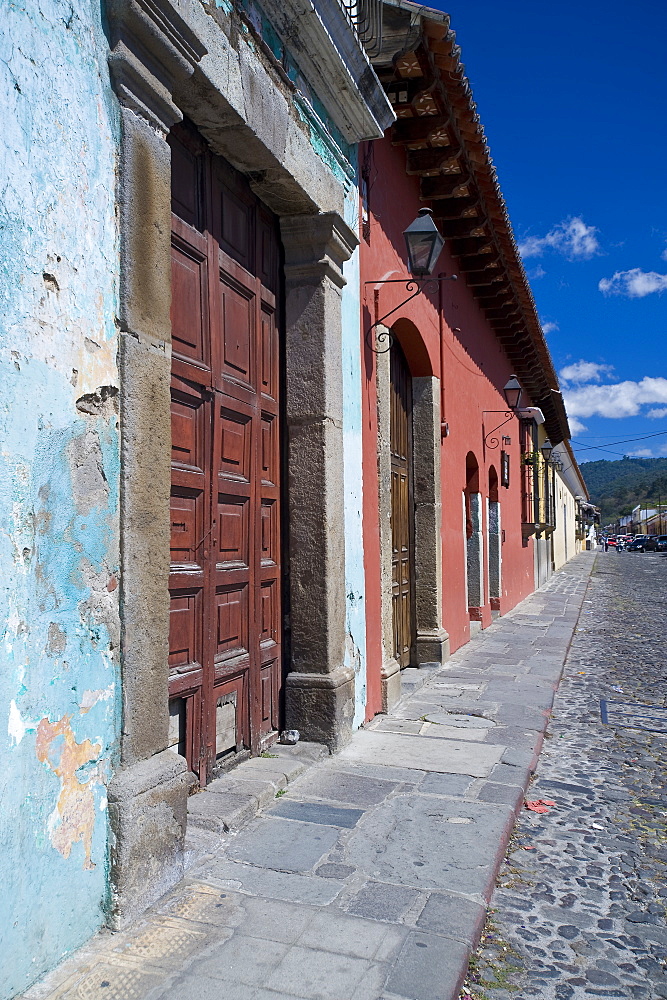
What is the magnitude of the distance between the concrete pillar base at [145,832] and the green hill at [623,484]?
340ft

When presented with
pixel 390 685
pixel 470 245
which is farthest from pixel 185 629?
pixel 470 245

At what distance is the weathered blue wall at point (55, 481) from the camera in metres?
1.86

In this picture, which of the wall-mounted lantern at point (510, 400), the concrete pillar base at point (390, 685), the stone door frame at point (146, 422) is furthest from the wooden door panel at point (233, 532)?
the wall-mounted lantern at point (510, 400)

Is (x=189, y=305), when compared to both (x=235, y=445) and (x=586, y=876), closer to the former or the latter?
(x=235, y=445)

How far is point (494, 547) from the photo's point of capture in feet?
39.2

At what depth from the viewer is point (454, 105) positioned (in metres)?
6.05

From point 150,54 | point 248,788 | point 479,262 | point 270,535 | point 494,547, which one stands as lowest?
point 248,788

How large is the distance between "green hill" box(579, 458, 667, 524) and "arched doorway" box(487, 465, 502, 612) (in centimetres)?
9376

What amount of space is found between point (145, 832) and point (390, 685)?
3.10m

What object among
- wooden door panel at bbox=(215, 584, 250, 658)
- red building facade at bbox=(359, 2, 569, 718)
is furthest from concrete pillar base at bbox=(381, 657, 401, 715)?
wooden door panel at bbox=(215, 584, 250, 658)

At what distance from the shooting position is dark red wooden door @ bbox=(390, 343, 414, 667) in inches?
258

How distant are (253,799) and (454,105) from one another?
5.28 meters

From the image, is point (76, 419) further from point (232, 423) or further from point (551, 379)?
point (551, 379)

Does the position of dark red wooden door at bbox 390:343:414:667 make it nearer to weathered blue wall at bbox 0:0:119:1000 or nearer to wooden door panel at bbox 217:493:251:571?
wooden door panel at bbox 217:493:251:571
